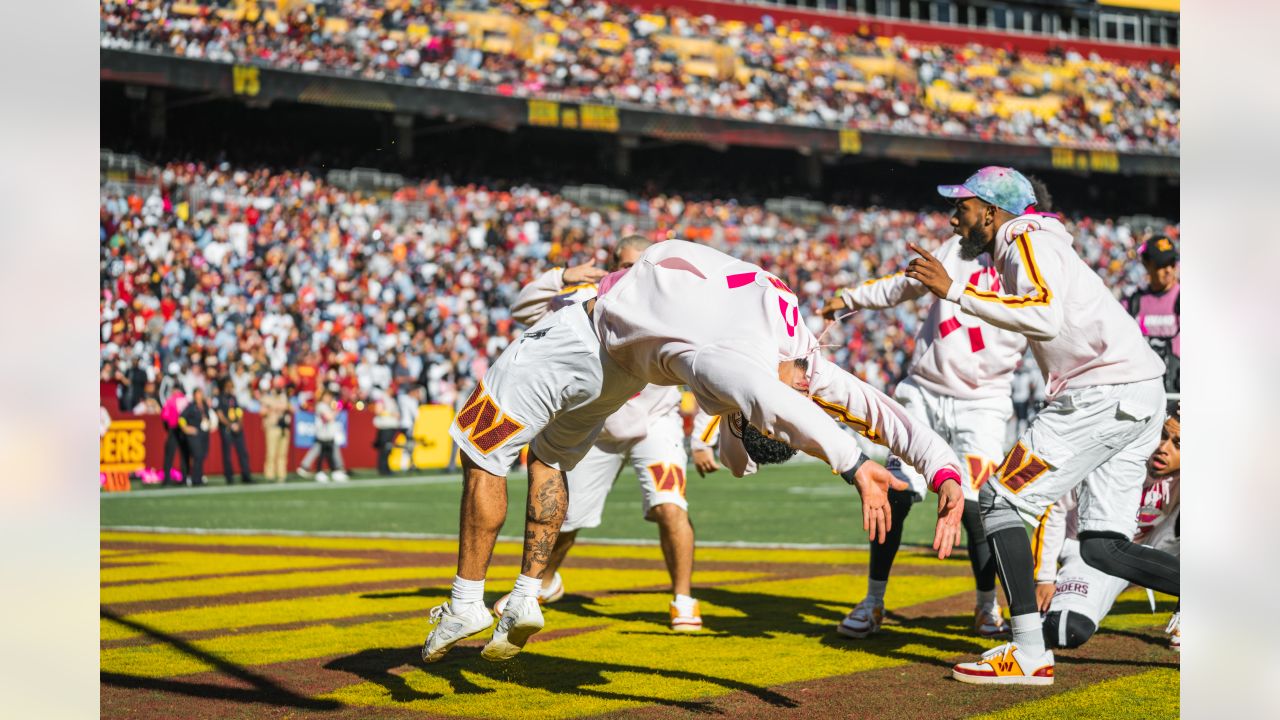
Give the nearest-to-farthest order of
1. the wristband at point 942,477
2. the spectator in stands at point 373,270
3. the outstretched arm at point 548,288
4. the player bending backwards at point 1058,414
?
the wristband at point 942,477 → the player bending backwards at point 1058,414 → the outstretched arm at point 548,288 → the spectator in stands at point 373,270

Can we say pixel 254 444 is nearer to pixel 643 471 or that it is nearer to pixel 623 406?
pixel 643 471

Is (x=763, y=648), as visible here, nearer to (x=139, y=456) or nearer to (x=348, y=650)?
(x=348, y=650)

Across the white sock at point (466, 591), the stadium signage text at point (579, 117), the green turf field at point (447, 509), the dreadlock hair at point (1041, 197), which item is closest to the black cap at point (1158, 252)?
the dreadlock hair at point (1041, 197)

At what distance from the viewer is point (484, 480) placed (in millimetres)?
5371

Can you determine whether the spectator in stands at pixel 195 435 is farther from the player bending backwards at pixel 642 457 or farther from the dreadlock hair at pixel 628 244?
the dreadlock hair at pixel 628 244

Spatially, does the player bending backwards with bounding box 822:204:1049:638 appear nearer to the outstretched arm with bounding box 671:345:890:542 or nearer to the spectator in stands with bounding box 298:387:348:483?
the outstretched arm with bounding box 671:345:890:542

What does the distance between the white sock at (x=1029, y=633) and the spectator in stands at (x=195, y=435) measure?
1603 centimetres

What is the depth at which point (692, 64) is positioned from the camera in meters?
37.3

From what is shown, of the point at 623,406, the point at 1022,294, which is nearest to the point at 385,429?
the point at 623,406

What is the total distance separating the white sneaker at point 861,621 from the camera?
6910 millimetres

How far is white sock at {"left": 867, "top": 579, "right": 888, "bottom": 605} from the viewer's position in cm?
704

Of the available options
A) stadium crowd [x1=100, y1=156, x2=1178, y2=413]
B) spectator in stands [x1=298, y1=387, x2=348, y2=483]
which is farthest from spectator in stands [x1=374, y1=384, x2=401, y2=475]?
spectator in stands [x1=298, y1=387, x2=348, y2=483]
